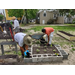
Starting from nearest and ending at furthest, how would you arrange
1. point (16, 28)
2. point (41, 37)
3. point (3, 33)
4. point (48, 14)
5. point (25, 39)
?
1. point (25, 39)
2. point (3, 33)
3. point (41, 37)
4. point (16, 28)
5. point (48, 14)

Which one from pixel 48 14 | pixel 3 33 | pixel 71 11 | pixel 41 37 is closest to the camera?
pixel 3 33

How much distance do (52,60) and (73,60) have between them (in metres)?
1.05

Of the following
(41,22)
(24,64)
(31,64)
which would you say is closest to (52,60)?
(31,64)

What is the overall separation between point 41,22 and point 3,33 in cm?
1757

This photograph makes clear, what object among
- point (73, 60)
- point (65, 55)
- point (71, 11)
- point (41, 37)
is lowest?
point (73, 60)

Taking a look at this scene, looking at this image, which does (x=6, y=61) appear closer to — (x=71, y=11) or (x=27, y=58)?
(x=27, y=58)

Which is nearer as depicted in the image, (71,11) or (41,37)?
(41,37)

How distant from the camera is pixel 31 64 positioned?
2.96 metres

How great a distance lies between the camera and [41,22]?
2069cm

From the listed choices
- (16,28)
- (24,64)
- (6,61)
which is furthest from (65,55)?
(16,28)

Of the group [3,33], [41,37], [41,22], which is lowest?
[41,37]

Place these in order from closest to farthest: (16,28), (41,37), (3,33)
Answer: (3,33) < (41,37) < (16,28)

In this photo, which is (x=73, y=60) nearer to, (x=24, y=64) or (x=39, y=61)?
(x=39, y=61)

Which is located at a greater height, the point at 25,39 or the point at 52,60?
the point at 25,39
